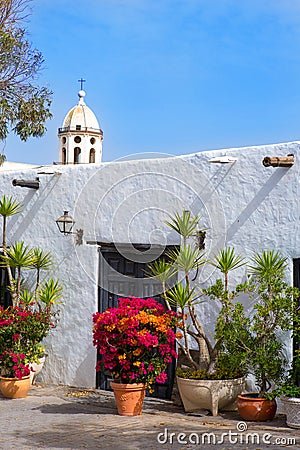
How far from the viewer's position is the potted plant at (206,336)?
28.3 ft

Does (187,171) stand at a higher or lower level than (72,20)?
lower

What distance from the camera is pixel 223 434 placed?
7.89 meters

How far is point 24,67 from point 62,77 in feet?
4.34

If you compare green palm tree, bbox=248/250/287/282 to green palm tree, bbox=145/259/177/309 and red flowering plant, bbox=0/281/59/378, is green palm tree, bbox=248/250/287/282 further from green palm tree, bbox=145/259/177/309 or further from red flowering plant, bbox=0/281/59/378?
red flowering plant, bbox=0/281/59/378

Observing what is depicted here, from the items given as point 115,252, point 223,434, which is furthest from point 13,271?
point 223,434

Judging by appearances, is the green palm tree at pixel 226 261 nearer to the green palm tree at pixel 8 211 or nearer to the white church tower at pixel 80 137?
the green palm tree at pixel 8 211

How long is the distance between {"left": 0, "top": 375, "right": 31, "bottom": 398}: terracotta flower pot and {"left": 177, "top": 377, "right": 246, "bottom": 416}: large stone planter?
2536 millimetres

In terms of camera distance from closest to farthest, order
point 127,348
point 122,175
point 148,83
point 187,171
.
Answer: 1. point 127,348
2. point 187,171
3. point 122,175
4. point 148,83

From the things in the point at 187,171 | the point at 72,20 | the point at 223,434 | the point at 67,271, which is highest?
the point at 72,20

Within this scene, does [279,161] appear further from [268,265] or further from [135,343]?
[135,343]

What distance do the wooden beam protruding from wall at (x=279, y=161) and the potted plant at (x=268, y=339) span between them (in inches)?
44.8

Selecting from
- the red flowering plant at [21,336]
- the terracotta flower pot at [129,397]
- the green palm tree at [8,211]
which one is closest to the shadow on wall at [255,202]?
the terracotta flower pot at [129,397]

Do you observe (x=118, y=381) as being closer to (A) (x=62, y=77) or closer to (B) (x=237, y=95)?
(B) (x=237, y=95)

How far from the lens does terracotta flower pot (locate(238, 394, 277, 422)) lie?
8352 millimetres
